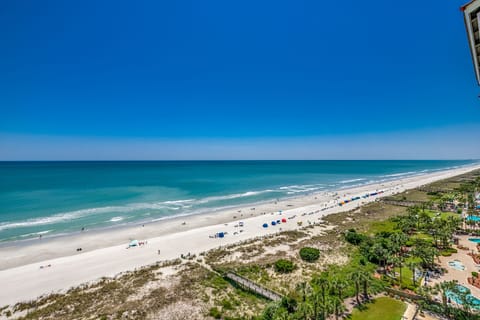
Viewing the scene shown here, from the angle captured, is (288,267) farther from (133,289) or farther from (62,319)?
(62,319)

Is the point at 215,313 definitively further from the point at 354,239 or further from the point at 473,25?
the point at 354,239

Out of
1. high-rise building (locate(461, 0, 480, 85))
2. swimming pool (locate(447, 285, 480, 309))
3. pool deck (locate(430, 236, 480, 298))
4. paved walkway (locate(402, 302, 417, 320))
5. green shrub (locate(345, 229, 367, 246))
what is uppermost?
high-rise building (locate(461, 0, 480, 85))

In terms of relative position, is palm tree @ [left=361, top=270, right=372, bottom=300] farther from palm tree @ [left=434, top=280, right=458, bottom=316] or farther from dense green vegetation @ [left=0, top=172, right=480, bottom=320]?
palm tree @ [left=434, top=280, right=458, bottom=316]

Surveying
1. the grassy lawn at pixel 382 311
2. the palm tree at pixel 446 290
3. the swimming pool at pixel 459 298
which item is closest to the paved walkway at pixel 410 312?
the grassy lawn at pixel 382 311

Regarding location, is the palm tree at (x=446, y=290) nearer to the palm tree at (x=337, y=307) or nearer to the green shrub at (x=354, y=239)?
the palm tree at (x=337, y=307)

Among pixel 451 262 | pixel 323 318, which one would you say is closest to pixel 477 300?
pixel 451 262

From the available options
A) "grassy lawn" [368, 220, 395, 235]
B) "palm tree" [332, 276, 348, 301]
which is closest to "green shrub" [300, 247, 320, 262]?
"palm tree" [332, 276, 348, 301]
